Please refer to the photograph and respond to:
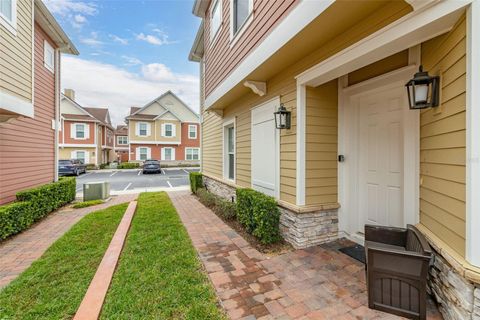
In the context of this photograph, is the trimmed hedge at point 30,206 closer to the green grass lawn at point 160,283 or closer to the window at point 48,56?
the green grass lawn at point 160,283

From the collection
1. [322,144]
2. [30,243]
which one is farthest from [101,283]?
[322,144]

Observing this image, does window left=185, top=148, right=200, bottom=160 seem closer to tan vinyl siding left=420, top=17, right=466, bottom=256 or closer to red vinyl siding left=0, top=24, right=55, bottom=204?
red vinyl siding left=0, top=24, right=55, bottom=204

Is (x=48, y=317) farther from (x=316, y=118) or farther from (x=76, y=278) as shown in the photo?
(x=316, y=118)

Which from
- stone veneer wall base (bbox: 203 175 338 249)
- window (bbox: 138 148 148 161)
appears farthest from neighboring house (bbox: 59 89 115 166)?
stone veneer wall base (bbox: 203 175 338 249)

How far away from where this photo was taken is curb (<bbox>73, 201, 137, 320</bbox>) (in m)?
2.34

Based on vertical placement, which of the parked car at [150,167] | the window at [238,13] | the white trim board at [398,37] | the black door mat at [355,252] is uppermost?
the window at [238,13]

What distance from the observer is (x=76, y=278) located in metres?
3.11

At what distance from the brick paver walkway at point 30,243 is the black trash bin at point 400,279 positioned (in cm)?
464

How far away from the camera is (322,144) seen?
155 inches

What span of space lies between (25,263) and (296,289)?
430 cm

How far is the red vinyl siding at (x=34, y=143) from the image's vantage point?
5613mm

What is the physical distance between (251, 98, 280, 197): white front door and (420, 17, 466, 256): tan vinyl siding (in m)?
2.31

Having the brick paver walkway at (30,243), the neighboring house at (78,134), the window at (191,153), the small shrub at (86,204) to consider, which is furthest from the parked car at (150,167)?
the brick paver walkway at (30,243)

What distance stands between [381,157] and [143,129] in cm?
2755
